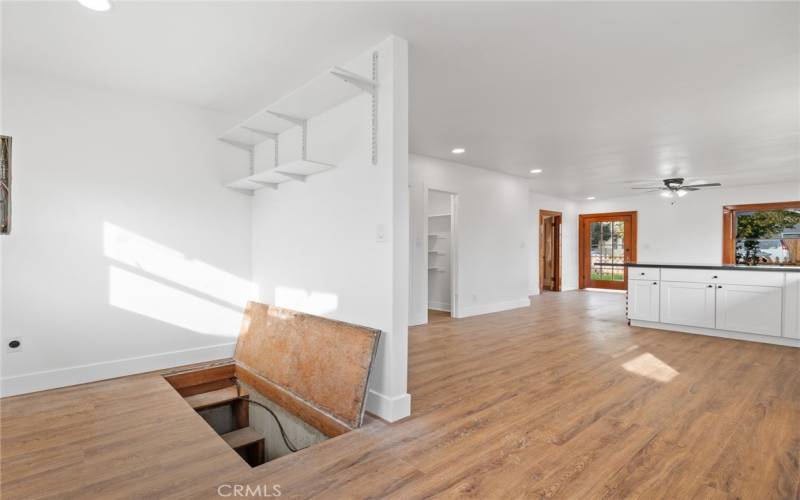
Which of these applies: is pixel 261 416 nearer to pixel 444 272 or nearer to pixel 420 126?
pixel 420 126

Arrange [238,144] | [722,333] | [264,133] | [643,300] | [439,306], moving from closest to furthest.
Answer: [264,133]
[238,144]
[722,333]
[643,300]
[439,306]

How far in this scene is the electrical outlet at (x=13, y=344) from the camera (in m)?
2.91

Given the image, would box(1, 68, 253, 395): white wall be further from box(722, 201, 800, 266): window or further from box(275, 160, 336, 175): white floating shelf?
box(722, 201, 800, 266): window

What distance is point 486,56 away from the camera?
2.79m

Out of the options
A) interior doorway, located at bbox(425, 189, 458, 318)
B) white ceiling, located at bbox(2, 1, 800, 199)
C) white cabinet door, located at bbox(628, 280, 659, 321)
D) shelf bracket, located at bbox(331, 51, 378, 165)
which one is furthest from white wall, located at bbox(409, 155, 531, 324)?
shelf bracket, located at bbox(331, 51, 378, 165)

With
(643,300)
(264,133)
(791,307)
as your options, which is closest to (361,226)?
(264,133)

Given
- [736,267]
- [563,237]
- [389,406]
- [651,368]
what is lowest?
[651,368]

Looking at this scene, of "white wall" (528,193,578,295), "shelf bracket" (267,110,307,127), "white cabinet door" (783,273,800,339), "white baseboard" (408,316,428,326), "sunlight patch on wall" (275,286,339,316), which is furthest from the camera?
"white wall" (528,193,578,295)

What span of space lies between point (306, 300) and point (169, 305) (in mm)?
1367

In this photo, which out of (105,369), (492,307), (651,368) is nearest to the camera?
(105,369)

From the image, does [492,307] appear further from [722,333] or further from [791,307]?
[791,307]

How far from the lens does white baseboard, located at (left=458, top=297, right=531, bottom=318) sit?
6.22 metres

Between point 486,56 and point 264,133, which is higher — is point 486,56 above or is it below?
above

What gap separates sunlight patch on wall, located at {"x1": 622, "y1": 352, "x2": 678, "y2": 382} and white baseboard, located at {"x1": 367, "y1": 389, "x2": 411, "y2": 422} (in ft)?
7.32
